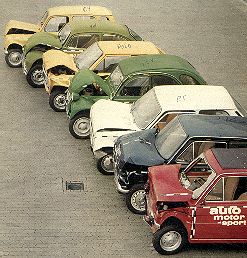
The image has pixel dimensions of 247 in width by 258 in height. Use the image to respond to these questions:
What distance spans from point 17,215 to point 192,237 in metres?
3.41

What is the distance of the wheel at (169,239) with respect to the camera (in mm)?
11453

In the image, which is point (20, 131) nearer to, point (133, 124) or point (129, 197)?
point (133, 124)

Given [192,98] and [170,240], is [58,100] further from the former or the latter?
[170,240]

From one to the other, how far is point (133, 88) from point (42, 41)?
13.5ft

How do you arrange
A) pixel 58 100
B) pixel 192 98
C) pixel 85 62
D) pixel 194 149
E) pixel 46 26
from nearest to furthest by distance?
pixel 194 149
pixel 192 98
pixel 85 62
pixel 58 100
pixel 46 26

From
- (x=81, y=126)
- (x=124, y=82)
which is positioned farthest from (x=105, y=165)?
(x=124, y=82)

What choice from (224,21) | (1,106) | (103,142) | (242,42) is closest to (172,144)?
(103,142)

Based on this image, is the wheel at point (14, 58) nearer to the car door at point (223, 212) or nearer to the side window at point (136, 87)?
the side window at point (136, 87)

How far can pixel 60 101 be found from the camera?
1734cm

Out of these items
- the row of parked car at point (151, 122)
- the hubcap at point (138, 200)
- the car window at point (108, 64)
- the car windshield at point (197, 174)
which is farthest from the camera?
the car window at point (108, 64)

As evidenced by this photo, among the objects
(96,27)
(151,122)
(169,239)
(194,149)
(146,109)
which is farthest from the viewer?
(96,27)

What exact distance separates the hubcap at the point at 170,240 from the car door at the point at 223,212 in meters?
0.32

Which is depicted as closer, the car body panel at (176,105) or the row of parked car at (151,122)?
the row of parked car at (151,122)

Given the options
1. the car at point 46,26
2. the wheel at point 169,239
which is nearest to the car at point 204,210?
the wheel at point 169,239
